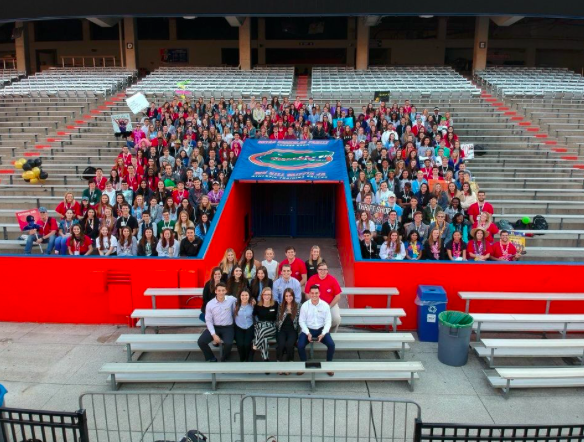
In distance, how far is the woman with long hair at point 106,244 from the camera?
10.4 metres

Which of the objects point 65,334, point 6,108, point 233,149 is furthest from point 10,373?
point 6,108

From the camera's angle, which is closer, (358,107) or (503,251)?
(503,251)

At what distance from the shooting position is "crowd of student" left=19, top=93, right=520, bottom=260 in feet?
33.9

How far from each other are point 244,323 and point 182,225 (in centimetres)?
357

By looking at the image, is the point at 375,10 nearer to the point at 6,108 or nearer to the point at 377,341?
the point at 6,108

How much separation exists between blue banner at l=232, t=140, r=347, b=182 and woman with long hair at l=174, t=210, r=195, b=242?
10.5 feet

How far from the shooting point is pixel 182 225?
1072cm

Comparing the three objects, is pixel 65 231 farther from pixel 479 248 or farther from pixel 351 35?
pixel 351 35

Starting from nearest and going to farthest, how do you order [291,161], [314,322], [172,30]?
[314,322] → [291,161] → [172,30]

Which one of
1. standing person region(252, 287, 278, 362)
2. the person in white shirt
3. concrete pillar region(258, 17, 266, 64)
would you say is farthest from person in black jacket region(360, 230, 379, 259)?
concrete pillar region(258, 17, 266, 64)

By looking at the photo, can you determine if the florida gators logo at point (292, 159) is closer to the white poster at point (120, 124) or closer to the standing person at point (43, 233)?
the white poster at point (120, 124)

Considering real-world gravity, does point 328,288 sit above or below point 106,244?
below

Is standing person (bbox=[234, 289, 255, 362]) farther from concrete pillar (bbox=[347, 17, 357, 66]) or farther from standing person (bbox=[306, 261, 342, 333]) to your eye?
concrete pillar (bbox=[347, 17, 357, 66])

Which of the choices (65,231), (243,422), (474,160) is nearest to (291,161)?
(65,231)
